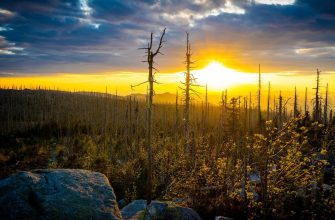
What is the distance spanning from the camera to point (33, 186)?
7137 millimetres

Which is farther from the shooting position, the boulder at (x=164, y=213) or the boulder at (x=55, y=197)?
the boulder at (x=164, y=213)

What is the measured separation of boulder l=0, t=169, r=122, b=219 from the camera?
6.61 metres

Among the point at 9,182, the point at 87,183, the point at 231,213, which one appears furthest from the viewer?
the point at 231,213

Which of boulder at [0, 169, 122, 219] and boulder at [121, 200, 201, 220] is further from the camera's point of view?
boulder at [121, 200, 201, 220]

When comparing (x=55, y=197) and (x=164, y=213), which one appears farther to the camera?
(x=164, y=213)

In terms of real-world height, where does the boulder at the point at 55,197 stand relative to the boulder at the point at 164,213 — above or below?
above

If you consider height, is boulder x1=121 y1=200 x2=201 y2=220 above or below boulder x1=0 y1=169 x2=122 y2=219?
below

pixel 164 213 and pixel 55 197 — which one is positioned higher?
pixel 55 197

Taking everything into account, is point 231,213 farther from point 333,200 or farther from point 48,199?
point 48,199

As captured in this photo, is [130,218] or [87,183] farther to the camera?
[130,218]

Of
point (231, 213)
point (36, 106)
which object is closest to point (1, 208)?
point (231, 213)

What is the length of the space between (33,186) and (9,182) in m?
0.51

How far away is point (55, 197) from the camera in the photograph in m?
7.00

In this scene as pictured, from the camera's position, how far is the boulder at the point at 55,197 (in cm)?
661
